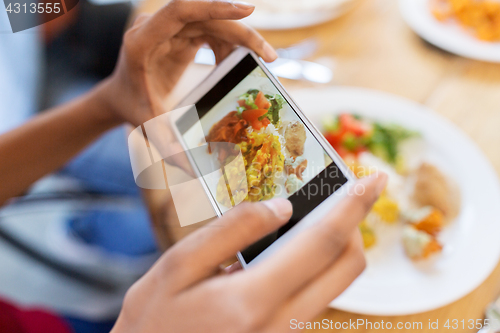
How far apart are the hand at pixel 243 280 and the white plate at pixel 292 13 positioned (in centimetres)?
57

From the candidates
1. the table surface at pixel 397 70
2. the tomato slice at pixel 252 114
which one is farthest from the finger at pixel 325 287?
the table surface at pixel 397 70

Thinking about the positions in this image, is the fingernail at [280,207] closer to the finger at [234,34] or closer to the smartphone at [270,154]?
the smartphone at [270,154]

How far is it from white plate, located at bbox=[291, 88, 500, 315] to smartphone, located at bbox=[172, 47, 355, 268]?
177 mm

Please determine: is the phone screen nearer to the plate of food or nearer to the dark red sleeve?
the plate of food

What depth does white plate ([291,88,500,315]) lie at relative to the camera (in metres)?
0.38

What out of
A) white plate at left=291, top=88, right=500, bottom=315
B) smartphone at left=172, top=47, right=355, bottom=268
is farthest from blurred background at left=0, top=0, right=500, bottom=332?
smartphone at left=172, top=47, right=355, bottom=268

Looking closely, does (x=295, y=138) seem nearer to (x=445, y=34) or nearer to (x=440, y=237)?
(x=440, y=237)

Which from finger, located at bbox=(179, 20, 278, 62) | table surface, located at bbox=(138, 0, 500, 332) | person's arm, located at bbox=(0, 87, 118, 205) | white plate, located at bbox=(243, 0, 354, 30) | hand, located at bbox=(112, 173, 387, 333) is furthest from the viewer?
white plate, located at bbox=(243, 0, 354, 30)

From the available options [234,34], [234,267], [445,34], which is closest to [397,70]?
[445,34]

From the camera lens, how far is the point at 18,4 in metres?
0.31

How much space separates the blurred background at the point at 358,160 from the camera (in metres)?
0.41

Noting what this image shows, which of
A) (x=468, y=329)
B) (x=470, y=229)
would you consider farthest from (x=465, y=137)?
(x=468, y=329)

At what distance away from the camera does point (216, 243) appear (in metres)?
0.22

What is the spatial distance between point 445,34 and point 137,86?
24.2 inches
